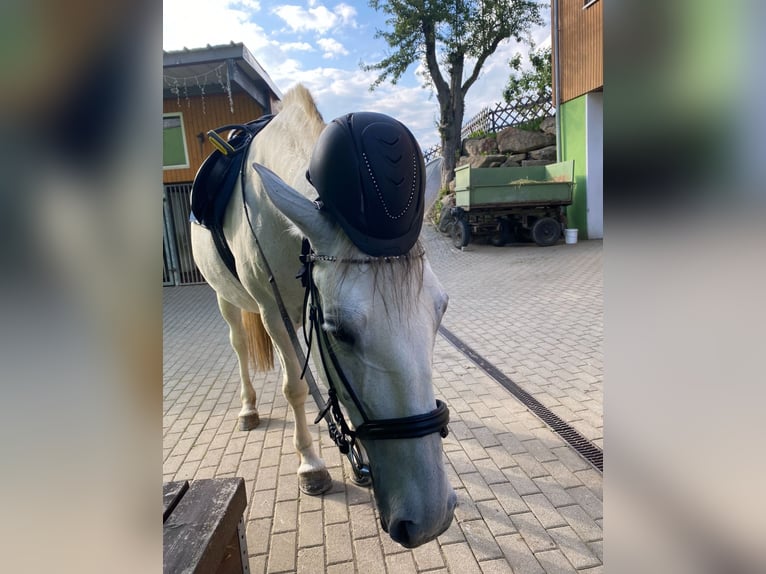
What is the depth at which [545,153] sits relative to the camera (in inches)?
622

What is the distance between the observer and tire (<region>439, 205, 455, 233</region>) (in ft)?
51.9

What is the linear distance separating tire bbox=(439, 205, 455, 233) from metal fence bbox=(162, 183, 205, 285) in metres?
8.42

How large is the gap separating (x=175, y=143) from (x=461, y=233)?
334 inches

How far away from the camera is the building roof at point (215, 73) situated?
822cm

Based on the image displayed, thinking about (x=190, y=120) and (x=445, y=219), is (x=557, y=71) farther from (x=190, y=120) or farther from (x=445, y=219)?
(x=190, y=120)

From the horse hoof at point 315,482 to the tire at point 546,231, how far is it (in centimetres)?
1191

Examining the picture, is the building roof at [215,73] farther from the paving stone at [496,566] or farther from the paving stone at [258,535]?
the paving stone at [496,566]

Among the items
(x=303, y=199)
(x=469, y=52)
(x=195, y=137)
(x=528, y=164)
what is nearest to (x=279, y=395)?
(x=303, y=199)

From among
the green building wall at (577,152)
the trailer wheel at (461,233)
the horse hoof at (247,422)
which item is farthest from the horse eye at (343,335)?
the green building wall at (577,152)

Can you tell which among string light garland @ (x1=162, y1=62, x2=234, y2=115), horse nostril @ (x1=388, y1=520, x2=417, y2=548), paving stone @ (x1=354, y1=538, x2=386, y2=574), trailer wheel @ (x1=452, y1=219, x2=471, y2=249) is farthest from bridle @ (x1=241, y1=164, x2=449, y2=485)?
trailer wheel @ (x1=452, y1=219, x2=471, y2=249)

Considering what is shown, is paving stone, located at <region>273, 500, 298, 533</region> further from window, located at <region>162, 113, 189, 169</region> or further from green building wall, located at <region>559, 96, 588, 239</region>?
green building wall, located at <region>559, 96, 588, 239</region>
